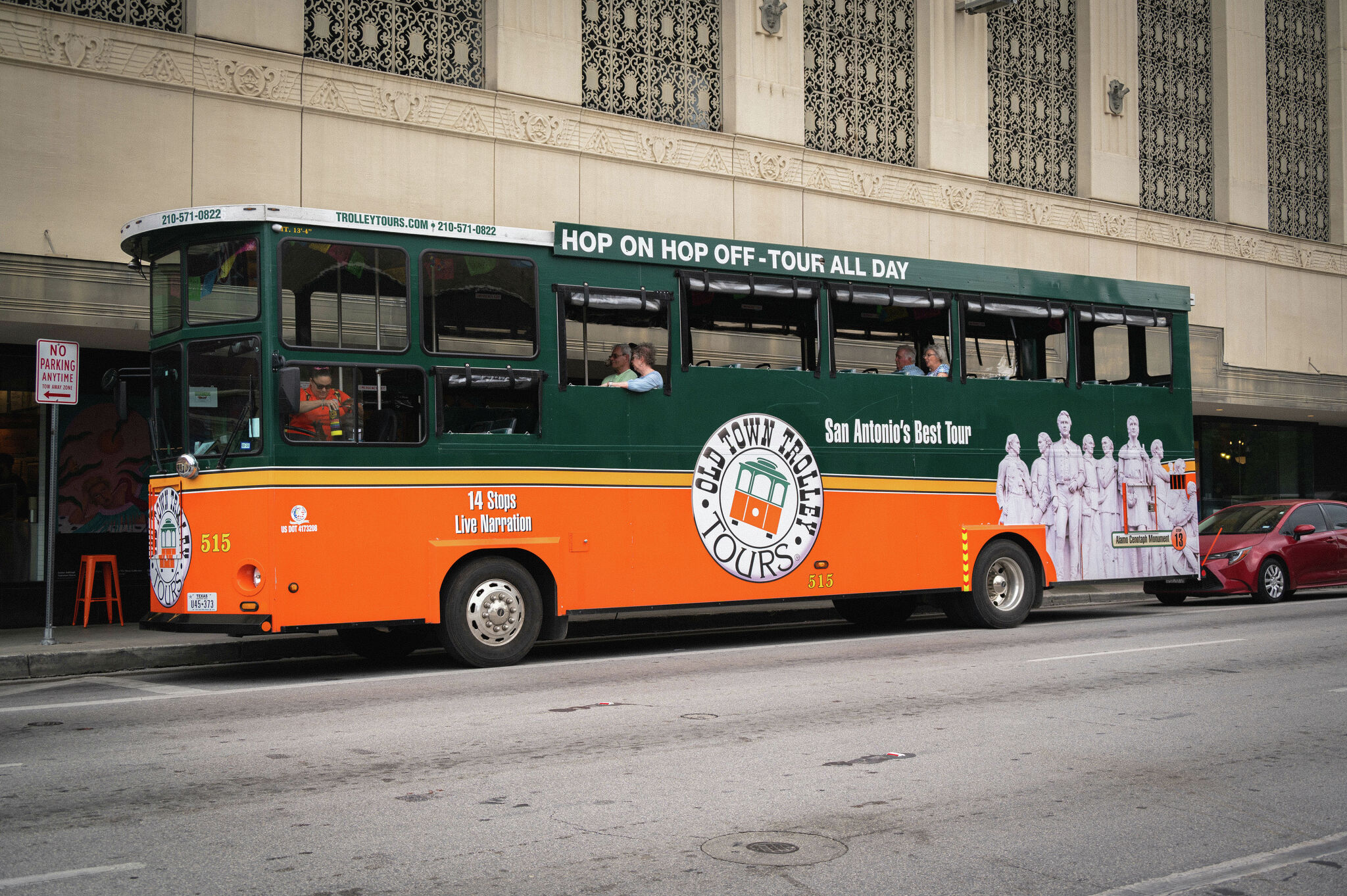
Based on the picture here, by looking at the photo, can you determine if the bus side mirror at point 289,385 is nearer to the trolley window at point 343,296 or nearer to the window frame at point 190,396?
the window frame at point 190,396

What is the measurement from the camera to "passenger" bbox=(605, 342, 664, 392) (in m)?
12.1

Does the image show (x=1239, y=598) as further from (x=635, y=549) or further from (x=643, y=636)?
(x=635, y=549)

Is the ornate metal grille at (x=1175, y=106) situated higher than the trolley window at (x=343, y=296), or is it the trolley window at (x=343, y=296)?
the ornate metal grille at (x=1175, y=106)

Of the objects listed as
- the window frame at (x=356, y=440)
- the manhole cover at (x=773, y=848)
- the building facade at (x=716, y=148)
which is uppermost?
the building facade at (x=716, y=148)

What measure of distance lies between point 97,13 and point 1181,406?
14.5 m

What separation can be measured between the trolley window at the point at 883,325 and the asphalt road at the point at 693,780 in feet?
12.4

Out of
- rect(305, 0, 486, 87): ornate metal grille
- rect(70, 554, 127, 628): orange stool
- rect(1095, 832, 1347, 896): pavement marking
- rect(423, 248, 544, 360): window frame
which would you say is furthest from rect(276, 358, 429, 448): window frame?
rect(305, 0, 486, 87): ornate metal grille

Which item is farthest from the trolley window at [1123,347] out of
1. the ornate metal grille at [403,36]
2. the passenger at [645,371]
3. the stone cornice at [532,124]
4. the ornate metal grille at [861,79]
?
the ornate metal grille at [403,36]

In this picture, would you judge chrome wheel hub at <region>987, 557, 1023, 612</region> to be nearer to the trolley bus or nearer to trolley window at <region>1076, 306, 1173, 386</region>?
the trolley bus

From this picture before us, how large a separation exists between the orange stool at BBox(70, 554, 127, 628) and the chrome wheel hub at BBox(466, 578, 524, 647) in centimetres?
637

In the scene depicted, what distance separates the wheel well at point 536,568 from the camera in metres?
11.4

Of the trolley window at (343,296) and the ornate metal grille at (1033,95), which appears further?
the ornate metal grille at (1033,95)

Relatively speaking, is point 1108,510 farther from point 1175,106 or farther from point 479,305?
point 1175,106

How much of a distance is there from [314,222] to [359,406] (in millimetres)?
1612
